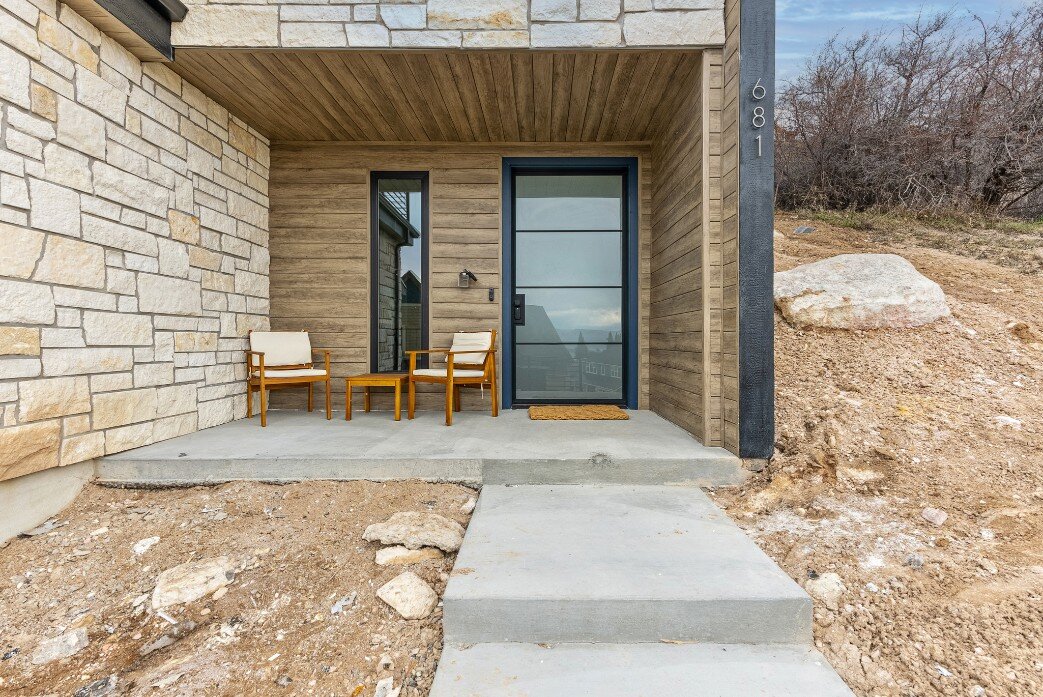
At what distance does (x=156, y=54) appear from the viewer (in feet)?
8.98

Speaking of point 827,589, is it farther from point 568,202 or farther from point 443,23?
point 568,202

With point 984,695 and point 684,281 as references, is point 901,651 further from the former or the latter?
point 684,281

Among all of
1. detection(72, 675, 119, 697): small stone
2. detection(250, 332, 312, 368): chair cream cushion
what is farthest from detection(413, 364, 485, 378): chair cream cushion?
detection(72, 675, 119, 697): small stone

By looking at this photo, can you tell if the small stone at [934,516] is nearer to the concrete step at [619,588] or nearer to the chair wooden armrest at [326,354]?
the concrete step at [619,588]

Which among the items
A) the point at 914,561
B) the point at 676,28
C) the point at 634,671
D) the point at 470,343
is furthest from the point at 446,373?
the point at 914,561

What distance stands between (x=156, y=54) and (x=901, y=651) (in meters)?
4.54

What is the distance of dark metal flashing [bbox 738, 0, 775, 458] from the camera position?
2.52 m

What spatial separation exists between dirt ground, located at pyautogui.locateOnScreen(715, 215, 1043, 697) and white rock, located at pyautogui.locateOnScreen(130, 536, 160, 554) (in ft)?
8.52

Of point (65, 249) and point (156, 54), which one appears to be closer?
point (65, 249)

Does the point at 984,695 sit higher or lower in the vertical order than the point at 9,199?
lower

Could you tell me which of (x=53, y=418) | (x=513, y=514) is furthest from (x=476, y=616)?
(x=53, y=418)

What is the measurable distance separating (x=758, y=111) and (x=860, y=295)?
6.71 ft

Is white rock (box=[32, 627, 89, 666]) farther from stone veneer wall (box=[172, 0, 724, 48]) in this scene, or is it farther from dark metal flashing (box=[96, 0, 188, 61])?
stone veneer wall (box=[172, 0, 724, 48])

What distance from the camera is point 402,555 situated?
182 centimetres
